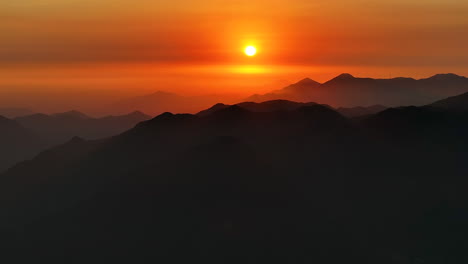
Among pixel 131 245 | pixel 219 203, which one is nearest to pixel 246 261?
pixel 219 203

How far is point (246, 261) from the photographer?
176m

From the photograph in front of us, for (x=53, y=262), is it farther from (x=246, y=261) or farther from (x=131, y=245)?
(x=246, y=261)

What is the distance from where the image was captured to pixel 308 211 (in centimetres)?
19688

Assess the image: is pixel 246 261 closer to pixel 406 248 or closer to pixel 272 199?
pixel 272 199

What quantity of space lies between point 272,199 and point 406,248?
4549cm

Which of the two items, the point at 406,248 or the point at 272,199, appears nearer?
the point at 406,248

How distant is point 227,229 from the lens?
18612 cm

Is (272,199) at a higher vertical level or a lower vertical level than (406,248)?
higher

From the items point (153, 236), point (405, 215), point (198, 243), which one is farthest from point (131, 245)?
point (405, 215)

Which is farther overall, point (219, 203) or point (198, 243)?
point (219, 203)

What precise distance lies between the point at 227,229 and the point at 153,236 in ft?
80.5

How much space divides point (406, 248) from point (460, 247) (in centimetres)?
1657

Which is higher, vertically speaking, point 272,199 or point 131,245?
point 272,199

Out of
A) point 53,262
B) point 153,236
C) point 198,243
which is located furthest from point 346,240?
point 53,262
